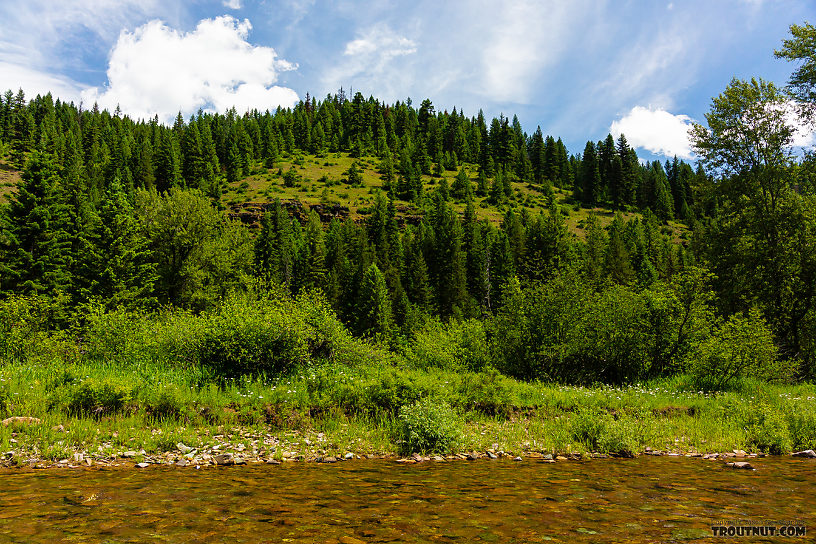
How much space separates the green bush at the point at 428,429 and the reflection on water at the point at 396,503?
119cm

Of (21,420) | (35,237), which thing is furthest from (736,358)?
(35,237)

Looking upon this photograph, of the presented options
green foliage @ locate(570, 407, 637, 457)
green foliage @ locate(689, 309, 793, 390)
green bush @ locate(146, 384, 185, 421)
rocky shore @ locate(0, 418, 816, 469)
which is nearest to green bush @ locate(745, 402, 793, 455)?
rocky shore @ locate(0, 418, 816, 469)

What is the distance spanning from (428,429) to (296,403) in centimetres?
437

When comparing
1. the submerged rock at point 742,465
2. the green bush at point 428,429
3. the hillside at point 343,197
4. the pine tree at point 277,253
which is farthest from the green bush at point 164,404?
the hillside at point 343,197

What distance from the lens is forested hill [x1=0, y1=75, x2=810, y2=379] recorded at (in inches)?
1420

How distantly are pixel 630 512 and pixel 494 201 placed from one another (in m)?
127

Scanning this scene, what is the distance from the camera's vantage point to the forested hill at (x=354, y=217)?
3606 centimetres

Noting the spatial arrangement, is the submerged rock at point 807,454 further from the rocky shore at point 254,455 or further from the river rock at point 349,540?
the river rock at point 349,540

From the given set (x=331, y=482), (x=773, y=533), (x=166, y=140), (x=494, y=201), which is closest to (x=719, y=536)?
(x=773, y=533)

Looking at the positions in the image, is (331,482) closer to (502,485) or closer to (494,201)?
(502,485)

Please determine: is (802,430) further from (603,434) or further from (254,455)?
(254,455)

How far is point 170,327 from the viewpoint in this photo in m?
16.5

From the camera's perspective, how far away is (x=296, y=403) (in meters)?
11.8

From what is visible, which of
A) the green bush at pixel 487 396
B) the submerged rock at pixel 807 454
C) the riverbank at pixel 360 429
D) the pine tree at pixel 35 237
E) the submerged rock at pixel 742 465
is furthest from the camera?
the pine tree at pixel 35 237
